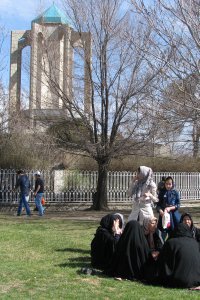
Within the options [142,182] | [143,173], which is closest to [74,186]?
[142,182]

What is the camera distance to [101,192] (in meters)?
20.5

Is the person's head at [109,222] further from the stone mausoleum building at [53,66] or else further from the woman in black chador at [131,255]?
the stone mausoleum building at [53,66]

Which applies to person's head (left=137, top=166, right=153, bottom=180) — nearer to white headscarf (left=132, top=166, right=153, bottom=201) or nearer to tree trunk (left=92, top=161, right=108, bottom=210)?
white headscarf (left=132, top=166, right=153, bottom=201)

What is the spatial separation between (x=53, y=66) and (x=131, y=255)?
1303cm

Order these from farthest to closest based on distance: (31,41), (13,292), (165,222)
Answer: (31,41) → (165,222) → (13,292)

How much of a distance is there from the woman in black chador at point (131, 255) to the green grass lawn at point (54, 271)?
0.22m

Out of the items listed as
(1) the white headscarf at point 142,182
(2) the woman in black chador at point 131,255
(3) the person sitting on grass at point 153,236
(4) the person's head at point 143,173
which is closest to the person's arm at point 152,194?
(1) the white headscarf at point 142,182

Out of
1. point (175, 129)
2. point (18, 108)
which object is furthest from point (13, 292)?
point (18, 108)

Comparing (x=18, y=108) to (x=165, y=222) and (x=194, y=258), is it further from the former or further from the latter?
(x=194, y=258)

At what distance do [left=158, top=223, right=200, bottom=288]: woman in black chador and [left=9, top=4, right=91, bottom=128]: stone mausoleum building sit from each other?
42.4ft

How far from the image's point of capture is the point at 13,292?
6574 mm

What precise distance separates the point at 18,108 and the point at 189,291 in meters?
18.1

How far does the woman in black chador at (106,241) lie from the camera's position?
8164 millimetres

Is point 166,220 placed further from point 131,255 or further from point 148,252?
point 131,255
